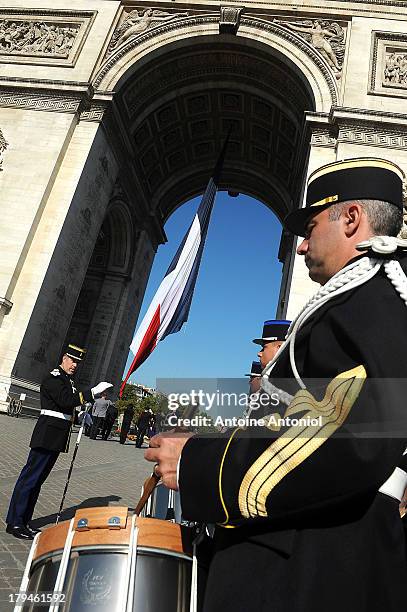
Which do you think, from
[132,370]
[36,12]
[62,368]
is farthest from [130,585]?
[36,12]

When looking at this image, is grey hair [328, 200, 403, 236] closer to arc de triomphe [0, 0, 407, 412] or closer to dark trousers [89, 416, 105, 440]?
arc de triomphe [0, 0, 407, 412]

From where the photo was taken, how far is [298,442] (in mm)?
847

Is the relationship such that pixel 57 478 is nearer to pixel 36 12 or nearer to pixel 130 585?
pixel 130 585

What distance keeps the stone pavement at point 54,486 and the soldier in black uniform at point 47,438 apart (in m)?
0.19

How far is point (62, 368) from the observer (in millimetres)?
4430

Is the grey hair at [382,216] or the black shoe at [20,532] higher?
the grey hair at [382,216]

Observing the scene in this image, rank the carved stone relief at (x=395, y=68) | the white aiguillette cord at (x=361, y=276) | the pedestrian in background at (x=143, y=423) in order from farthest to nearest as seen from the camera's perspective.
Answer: the pedestrian in background at (x=143, y=423) < the carved stone relief at (x=395, y=68) < the white aiguillette cord at (x=361, y=276)

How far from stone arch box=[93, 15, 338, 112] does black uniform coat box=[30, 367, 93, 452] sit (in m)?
11.1

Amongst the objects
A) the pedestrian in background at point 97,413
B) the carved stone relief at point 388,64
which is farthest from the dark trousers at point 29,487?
the carved stone relief at point 388,64

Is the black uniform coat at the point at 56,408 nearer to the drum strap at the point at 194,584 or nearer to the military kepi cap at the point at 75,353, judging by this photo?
the military kepi cap at the point at 75,353

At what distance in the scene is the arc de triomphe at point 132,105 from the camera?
11.2 metres

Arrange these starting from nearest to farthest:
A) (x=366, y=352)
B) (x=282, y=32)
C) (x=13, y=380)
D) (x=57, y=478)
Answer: (x=366, y=352) → (x=57, y=478) → (x=13, y=380) → (x=282, y=32)

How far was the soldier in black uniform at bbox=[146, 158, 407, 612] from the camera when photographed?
0.80 meters

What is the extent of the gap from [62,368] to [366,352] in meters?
4.07
